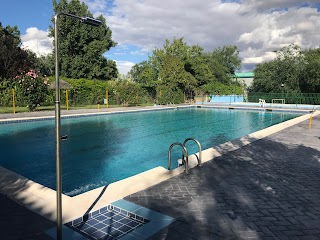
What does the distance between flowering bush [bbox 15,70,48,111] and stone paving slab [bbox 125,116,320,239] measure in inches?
568

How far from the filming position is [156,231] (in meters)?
3.55

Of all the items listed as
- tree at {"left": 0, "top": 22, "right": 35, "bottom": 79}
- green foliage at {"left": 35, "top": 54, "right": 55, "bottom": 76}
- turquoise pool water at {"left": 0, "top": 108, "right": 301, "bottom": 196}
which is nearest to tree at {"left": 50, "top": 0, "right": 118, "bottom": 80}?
green foliage at {"left": 35, "top": 54, "right": 55, "bottom": 76}

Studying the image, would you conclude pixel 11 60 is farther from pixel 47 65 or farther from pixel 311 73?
pixel 311 73

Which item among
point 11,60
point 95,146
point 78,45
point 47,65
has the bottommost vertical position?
point 95,146

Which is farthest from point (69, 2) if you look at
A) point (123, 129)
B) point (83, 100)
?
point (123, 129)

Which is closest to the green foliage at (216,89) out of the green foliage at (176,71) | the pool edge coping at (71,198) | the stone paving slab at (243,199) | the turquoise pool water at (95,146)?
the green foliage at (176,71)

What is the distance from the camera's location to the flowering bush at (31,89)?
17344 millimetres

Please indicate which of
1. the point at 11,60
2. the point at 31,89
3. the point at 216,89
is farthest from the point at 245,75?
the point at 31,89

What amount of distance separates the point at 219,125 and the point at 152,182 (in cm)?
1223

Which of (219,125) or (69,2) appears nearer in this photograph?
(219,125)

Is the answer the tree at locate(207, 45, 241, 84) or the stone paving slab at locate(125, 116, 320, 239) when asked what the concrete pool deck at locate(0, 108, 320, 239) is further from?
the tree at locate(207, 45, 241, 84)

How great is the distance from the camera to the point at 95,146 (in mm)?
10789

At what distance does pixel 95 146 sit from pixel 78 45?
25.2 meters

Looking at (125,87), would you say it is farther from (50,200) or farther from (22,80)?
(50,200)
